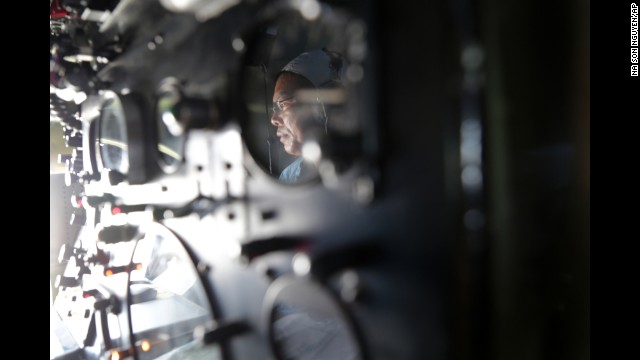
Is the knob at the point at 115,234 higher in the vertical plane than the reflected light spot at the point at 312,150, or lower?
lower

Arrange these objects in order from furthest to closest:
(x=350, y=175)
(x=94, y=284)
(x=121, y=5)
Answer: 1. (x=94, y=284)
2. (x=121, y=5)
3. (x=350, y=175)

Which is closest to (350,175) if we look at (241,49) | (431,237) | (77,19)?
(431,237)

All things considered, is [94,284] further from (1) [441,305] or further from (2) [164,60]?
(1) [441,305]

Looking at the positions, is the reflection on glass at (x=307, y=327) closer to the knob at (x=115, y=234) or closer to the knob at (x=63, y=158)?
the knob at (x=115, y=234)

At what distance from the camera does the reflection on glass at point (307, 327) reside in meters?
0.73

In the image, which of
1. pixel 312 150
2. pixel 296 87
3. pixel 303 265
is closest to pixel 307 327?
pixel 303 265

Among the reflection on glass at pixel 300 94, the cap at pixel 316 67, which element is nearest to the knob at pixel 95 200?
the reflection on glass at pixel 300 94

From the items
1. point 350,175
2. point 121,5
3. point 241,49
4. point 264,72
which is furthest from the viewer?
point 121,5

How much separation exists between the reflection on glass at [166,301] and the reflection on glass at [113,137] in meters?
0.23

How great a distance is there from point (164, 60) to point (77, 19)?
485 mm

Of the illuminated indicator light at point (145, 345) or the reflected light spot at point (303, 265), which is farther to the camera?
the illuminated indicator light at point (145, 345)

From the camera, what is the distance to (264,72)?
101cm

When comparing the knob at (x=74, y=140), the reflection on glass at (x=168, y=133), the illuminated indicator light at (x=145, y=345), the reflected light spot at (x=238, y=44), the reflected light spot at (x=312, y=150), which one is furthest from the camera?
the knob at (x=74, y=140)

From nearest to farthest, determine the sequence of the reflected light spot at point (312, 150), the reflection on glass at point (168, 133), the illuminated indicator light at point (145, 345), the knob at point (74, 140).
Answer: the reflected light spot at point (312, 150) → the reflection on glass at point (168, 133) → the illuminated indicator light at point (145, 345) → the knob at point (74, 140)
